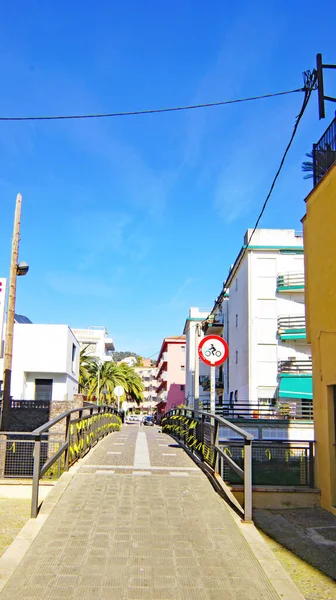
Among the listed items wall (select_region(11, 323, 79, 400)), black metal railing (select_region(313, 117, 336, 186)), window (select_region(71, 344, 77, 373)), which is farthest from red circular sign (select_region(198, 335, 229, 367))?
window (select_region(71, 344, 77, 373))

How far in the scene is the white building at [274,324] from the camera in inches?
1010

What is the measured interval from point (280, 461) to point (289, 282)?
19.3 m

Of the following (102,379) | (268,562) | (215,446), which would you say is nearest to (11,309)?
(215,446)

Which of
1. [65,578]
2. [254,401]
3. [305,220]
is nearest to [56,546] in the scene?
[65,578]

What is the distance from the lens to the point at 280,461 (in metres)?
8.48

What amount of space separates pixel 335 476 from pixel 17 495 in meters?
4.79

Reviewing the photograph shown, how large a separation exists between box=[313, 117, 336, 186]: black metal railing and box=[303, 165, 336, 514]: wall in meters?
0.43

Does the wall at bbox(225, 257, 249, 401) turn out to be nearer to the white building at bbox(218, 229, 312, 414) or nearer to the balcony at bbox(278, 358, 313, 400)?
the white building at bbox(218, 229, 312, 414)

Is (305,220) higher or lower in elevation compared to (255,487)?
higher

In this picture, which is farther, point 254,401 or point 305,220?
point 254,401

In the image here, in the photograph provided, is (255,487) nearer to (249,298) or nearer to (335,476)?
(335,476)

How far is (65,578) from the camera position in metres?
4.28

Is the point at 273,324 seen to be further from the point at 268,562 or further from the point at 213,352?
the point at 268,562

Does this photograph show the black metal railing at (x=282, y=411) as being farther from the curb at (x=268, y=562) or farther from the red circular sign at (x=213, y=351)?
the curb at (x=268, y=562)
